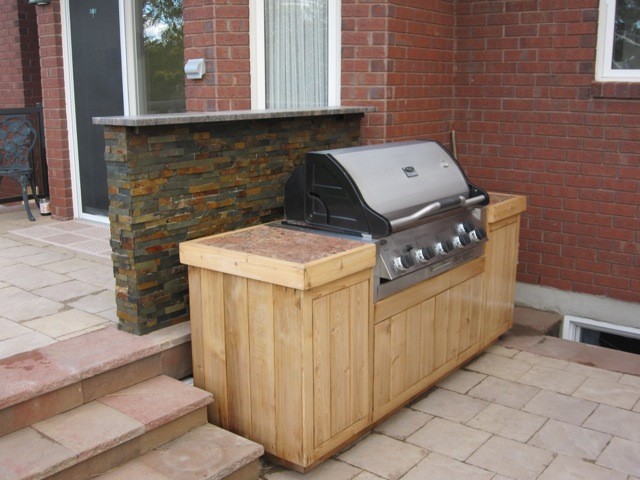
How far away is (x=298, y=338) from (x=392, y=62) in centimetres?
220

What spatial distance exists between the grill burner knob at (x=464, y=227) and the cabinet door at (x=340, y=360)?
0.86 meters

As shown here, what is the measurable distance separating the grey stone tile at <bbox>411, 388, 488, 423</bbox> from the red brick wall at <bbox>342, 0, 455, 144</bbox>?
1.60 meters

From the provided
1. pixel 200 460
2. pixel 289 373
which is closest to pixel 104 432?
pixel 200 460

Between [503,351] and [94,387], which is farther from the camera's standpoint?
[503,351]

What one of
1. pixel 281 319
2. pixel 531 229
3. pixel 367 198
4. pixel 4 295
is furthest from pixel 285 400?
pixel 531 229

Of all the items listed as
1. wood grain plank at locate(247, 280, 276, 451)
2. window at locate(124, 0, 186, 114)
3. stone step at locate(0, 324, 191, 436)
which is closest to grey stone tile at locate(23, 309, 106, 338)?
stone step at locate(0, 324, 191, 436)

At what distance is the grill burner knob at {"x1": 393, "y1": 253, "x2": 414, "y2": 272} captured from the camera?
3.35 metres

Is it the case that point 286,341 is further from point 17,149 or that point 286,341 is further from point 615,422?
point 17,149

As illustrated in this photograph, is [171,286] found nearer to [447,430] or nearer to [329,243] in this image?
[329,243]

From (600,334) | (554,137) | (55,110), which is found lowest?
(600,334)

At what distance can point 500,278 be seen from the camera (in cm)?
439

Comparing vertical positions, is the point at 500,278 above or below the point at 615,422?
above

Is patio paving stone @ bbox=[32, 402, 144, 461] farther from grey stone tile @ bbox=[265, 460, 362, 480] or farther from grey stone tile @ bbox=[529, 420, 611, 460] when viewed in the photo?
grey stone tile @ bbox=[529, 420, 611, 460]

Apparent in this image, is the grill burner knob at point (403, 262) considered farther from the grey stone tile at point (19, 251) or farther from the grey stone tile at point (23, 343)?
the grey stone tile at point (19, 251)
